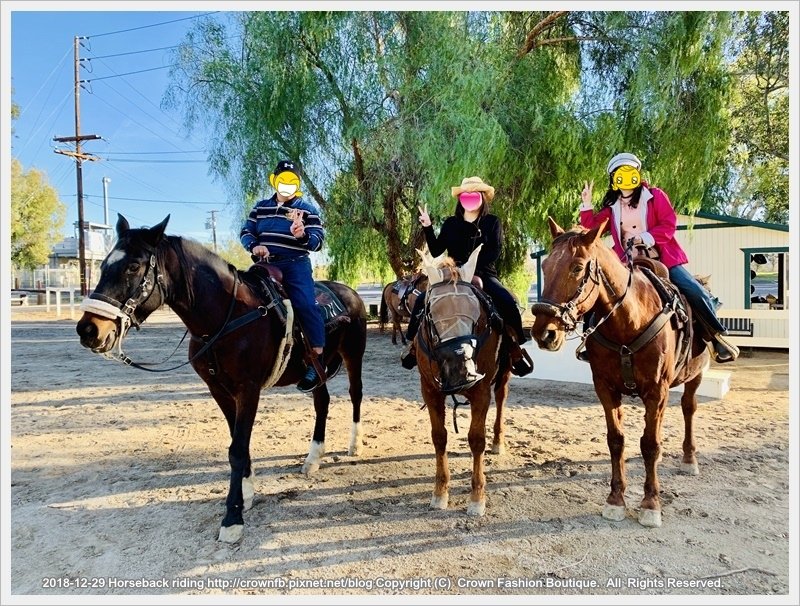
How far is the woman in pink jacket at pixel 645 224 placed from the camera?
3.87 metres

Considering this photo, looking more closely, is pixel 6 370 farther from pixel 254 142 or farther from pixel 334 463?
pixel 254 142

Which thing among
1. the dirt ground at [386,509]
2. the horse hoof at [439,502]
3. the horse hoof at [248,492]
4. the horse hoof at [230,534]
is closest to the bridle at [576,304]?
the dirt ground at [386,509]

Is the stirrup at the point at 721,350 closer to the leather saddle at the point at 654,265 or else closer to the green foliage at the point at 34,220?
the leather saddle at the point at 654,265

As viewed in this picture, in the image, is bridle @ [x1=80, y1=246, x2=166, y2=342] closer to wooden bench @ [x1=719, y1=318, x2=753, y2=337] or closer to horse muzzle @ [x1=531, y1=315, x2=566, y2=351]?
horse muzzle @ [x1=531, y1=315, x2=566, y2=351]

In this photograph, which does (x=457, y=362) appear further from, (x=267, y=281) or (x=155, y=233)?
(x=155, y=233)

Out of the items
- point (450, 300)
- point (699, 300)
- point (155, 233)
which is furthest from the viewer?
point (699, 300)

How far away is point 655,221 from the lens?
393 cm

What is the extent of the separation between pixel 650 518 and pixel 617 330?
4.37ft

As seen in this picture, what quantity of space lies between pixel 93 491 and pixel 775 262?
14.4 m

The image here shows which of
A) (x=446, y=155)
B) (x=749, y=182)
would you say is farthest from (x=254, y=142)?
(x=749, y=182)

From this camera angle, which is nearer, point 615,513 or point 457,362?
point 457,362

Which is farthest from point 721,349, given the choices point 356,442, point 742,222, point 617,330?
point 742,222

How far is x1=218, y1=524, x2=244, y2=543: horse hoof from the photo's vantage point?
323 cm

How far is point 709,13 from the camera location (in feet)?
27.0
